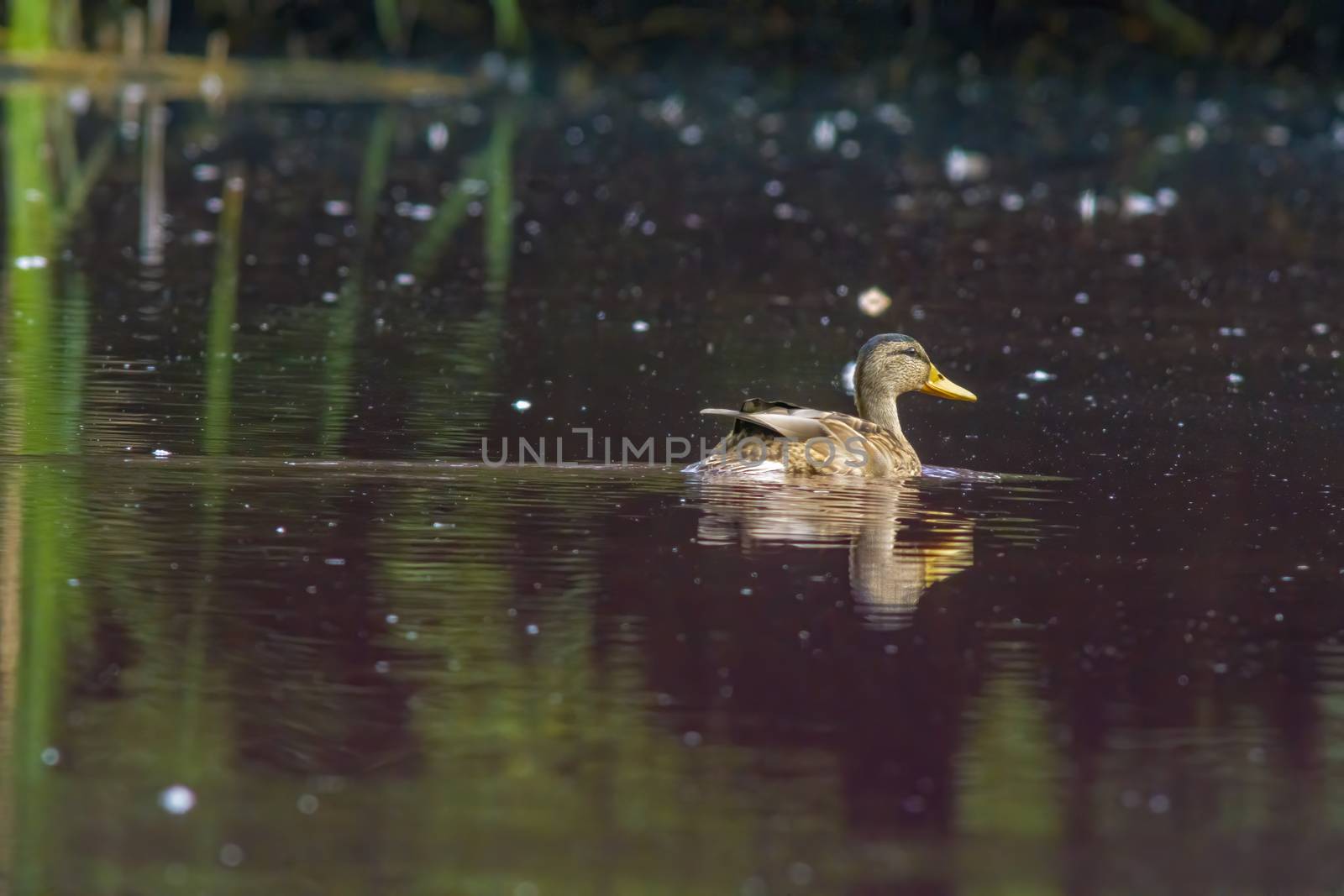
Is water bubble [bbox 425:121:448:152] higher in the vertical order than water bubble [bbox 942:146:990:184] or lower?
higher

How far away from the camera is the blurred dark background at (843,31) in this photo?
45.2 meters

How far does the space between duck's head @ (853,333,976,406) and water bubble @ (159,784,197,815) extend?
17.2 ft

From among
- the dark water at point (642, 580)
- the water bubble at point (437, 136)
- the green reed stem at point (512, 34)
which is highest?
the green reed stem at point (512, 34)

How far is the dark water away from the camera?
530cm

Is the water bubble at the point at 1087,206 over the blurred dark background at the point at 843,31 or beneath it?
beneath

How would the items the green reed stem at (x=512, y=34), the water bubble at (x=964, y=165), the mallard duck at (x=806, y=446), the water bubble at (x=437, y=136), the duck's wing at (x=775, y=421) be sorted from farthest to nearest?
the green reed stem at (x=512, y=34), the water bubble at (x=437, y=136), the water bubble at (x=964, y=165), the mallard duck at (x=806, y=446), the duck's wing at (x=775, y=421)

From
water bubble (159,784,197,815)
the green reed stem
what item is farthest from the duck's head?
the green reed stem

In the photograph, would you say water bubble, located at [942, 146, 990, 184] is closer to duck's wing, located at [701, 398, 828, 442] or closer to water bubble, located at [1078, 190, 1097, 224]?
water bubble, located at [1078, 190, 1097, 224]

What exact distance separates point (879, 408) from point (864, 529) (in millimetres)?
1860

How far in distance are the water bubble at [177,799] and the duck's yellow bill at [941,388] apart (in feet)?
18.4

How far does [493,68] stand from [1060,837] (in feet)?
127

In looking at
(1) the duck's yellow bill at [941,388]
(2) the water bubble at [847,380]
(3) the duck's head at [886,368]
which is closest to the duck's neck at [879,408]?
(3) the duck's head at [886,368]

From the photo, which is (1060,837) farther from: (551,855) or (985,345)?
(985,345)

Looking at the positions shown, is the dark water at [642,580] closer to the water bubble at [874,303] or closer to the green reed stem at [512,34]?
the water bubble at [874,303]
